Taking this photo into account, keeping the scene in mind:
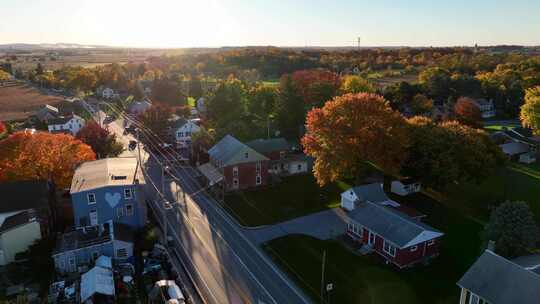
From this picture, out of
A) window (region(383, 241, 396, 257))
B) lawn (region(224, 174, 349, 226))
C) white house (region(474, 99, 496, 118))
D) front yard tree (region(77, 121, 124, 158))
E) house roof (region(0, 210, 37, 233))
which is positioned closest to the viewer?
window (region(383, 241, 396, 257))

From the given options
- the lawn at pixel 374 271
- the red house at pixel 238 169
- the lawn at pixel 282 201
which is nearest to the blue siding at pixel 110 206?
the lawn at pixel 282 201

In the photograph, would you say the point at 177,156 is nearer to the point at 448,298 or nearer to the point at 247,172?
the point at 247,172

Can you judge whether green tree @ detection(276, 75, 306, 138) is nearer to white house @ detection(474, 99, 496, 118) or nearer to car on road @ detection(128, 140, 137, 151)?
car on road @ detection(128, 140, 137, 151)

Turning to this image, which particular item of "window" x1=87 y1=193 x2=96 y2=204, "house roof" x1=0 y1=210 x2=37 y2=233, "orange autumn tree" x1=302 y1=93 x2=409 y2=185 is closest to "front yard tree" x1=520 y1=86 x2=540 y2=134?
"orange autumn tree" x1=302 y1=93 x2=409 y2=185

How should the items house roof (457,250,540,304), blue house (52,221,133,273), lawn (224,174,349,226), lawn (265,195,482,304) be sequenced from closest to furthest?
house roof (457,250,540,304) → lawn (265,195,482,304) → blue house (52,221,133,273) → lawn (224,174,349,226)

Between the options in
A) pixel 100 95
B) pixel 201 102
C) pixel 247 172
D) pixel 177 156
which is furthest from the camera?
pixel 100 95

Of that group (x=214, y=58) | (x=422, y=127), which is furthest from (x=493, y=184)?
(x=214, y=58)
